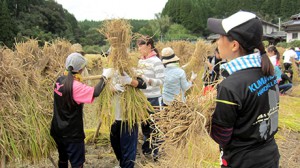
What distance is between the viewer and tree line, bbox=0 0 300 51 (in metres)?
30.2

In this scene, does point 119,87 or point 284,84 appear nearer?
point 119,87

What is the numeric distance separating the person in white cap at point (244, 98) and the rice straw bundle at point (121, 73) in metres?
1.60

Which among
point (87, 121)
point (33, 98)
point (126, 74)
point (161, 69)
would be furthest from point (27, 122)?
point (87, 121)

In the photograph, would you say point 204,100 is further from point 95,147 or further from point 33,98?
point 95,147

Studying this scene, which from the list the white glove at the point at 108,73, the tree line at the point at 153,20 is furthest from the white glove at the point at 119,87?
the tree line at the point at 153,20

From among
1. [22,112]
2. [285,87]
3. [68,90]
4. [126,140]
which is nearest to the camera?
[68,90]

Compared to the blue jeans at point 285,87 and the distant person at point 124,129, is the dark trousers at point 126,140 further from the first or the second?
the blue jeans at point 285,87

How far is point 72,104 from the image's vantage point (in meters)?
2.89

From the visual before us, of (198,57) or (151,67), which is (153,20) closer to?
(198,57)

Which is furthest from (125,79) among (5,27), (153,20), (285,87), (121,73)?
(153,20)

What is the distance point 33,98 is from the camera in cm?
314

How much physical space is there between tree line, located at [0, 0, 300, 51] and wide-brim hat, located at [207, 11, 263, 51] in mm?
24390

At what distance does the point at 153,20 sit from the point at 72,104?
4800cm

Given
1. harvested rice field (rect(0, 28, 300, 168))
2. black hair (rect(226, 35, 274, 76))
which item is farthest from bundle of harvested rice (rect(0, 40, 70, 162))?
black hair (rect(226, 35, 274, 76))
